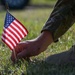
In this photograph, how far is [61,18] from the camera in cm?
462

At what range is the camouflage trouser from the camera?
4613 millimetres

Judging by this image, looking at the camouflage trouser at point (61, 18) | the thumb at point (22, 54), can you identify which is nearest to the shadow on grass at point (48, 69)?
the thumb at point (22, 54)

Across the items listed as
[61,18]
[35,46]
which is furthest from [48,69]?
[61,18]

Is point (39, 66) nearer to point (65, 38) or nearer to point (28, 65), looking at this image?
point (28, 65)

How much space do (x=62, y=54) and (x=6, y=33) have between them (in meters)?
0.69

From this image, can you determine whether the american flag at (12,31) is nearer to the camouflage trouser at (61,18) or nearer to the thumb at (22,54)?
the thumb at (22,54)

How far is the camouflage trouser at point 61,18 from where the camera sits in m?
4.61

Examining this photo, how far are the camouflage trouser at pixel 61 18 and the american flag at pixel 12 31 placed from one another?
293 mm

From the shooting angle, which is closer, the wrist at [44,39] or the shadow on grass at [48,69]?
the shadow on grass at [48,69]

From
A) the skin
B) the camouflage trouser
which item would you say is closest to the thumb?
the skin

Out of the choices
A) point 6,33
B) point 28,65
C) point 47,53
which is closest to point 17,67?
point 28,65

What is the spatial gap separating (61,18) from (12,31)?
58cm

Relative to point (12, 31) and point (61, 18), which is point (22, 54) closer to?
point (12, 31)

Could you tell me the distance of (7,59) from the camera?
4836 millimetres
